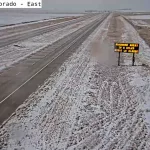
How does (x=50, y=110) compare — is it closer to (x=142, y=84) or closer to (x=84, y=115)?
(x=84, y=115)

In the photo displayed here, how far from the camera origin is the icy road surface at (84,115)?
691 cm

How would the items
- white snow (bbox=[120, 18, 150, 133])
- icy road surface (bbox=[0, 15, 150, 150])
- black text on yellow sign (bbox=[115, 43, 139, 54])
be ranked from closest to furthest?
icy road surface (bbox=[0, 15, 150, 150]) → white snow (bbox=[120, 18, 150, 133]) → black text on yellow sign (bbox=[115, 43, 139, 54])

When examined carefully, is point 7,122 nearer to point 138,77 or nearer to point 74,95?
point 74,95

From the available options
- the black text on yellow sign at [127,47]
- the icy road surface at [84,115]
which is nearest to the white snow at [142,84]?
the icy road surface at [84,115]

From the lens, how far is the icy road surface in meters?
6.91

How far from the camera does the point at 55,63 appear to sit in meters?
16.5

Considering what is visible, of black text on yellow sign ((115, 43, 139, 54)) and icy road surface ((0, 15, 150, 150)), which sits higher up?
black text on yellow sign ((115, 43, 139, 54))

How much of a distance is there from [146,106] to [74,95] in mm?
2716

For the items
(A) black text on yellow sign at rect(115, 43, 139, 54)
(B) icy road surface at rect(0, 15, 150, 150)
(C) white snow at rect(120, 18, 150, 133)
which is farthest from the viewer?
(A) black text on yellow sign at rect(115, 43, 139, 54)

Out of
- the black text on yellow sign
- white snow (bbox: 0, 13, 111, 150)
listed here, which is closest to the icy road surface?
white snow (bbox: 0, 13, 111, 150)

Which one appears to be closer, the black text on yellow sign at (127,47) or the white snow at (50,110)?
the white snow at (50,110)

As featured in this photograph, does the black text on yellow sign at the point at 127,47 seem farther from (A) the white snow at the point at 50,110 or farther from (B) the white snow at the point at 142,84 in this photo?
(A) the white snow at the point at 50,110

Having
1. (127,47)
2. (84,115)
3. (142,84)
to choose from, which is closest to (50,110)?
(84,115)

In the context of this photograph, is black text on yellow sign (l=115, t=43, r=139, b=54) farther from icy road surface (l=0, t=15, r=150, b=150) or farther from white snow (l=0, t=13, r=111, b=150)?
white snow (l=0, t=13, r=111, b=150)
